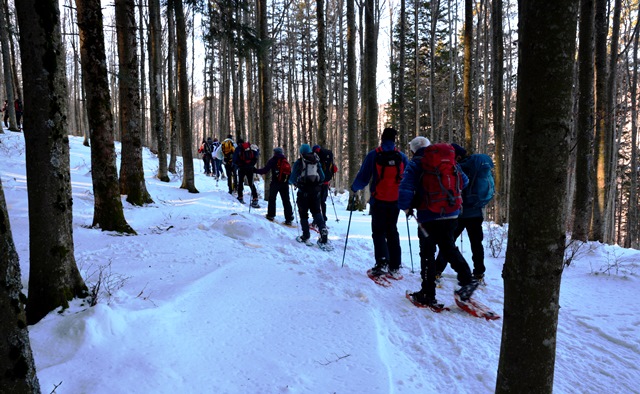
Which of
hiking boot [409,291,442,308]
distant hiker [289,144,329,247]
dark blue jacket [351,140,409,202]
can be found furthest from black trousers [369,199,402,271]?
distant hiker [289,144,329,247]

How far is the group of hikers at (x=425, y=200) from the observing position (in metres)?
4.04

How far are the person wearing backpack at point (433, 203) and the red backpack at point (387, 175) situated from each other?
924 mm

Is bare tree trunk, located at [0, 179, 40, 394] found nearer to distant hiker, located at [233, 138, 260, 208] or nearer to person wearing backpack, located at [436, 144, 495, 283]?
person wearing backpack, located at [436, 144, 495, 283]

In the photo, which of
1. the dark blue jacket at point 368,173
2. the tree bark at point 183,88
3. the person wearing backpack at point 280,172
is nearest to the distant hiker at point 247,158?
the tree bark at point 183,88

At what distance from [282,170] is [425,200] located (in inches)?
192

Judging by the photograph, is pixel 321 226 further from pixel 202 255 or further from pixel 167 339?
pixel 167 339

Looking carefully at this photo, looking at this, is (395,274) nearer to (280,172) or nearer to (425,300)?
(425,300)

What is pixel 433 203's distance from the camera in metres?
4.04

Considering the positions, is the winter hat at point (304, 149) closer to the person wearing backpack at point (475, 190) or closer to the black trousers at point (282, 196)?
the black trousers at point (282, 196)

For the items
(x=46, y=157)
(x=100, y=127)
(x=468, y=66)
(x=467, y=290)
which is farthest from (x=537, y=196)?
(x=468, y=66)

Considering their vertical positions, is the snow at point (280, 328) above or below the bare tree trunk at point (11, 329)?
below

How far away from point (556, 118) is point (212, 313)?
11.0 ft

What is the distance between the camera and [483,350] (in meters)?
3.25

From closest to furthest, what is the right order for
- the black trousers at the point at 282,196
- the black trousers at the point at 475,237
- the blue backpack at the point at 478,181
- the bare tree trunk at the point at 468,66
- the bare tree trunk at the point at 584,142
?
the blue backpack at the point at 478,181
the black trousers at the point at 475,237
the bare tree trunk at the point at 584,142
the black trousers at the point at 282,196
the bare tree trunk at the point at 468,66
